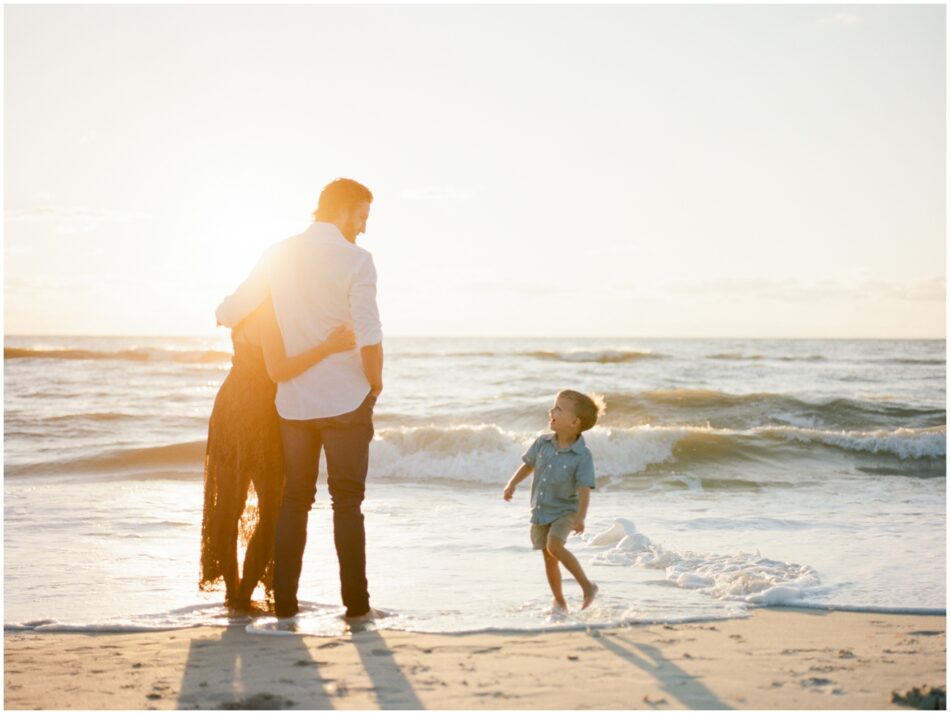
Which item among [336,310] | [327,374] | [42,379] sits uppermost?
[336,310]

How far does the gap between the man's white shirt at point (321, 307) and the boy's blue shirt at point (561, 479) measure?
3.34ft

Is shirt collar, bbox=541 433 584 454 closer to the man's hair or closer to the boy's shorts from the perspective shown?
the boy's shorts

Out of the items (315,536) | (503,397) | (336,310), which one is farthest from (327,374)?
(503,397)

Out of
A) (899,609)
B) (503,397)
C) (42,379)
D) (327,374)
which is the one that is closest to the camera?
(327,374)

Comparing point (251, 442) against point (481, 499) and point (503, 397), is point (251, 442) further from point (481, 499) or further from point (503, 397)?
point (503, 397)

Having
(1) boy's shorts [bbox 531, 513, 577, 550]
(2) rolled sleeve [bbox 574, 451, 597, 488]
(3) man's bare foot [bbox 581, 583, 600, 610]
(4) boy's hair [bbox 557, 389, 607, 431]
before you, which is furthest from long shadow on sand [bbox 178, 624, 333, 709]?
(4) boy's hair [bbox 557, 389, 607, 431]

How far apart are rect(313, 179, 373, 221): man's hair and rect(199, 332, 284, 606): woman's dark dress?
74 cm

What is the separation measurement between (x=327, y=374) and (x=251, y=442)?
634mm

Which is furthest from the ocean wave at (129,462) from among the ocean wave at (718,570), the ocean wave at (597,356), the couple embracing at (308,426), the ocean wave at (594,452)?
the ocean wave at (597,356)

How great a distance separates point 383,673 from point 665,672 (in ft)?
3.47

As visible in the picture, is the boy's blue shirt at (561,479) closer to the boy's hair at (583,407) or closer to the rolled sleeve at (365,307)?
the boy's hair at (583,407)

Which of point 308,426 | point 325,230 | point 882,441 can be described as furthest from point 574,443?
point 882,441

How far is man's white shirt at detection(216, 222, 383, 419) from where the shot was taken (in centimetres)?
443

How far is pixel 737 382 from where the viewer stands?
1089 inches
